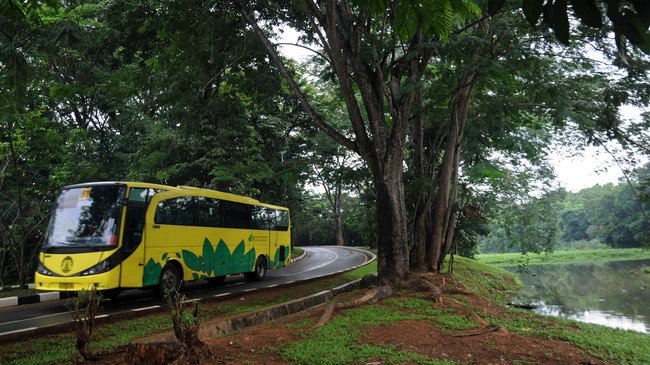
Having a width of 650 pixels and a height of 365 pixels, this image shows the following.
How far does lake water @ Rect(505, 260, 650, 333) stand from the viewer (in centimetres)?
1209

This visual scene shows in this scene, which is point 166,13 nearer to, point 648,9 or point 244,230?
point 244,230

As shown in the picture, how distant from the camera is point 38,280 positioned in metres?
9.06

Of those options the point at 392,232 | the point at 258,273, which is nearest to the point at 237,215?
the point at 258,273

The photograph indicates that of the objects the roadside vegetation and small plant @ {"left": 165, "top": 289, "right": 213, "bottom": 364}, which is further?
the roadside vegetation

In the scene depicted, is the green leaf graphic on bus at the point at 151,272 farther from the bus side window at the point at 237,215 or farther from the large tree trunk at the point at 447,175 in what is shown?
the large tree trunk at the point at 447,175

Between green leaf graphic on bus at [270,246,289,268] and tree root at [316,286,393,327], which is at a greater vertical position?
green leaf graphic on bus at [270,246,289,268]

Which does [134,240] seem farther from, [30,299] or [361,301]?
[361,301]

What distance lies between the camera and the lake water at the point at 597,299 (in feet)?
39.7

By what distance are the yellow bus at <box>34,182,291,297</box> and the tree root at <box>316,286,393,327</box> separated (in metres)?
3.90

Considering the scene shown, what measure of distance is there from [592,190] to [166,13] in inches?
1982

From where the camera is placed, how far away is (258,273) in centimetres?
1516

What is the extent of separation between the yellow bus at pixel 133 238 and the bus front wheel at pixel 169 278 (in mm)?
24

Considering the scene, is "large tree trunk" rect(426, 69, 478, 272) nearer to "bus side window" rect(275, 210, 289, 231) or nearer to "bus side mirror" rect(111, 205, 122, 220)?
"bus side window" rect(275, 210, 289, 231)

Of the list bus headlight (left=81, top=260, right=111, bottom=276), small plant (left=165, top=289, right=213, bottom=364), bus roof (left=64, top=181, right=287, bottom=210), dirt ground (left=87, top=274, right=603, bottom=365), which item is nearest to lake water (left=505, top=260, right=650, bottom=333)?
dirt ground (left=87, top=274, right=603, bottom=365)
